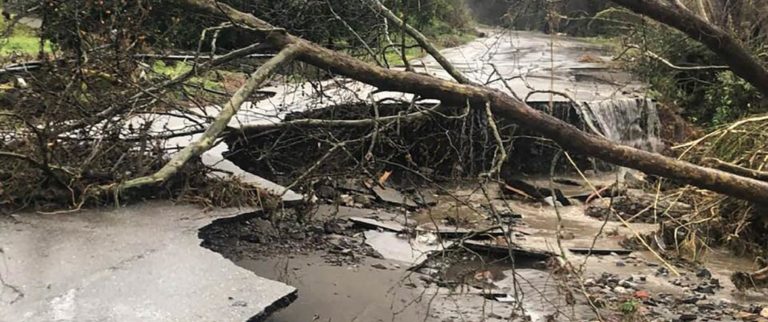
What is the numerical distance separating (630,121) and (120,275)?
9245 millimetres

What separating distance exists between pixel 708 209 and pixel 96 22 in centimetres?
542

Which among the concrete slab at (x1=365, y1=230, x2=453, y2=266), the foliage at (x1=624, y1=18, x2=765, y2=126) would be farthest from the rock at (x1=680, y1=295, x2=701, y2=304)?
the foliage at (x1=624, y1=18, x2=765, y2=126)

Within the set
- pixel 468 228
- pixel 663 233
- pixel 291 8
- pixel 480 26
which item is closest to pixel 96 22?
pixel 291 8

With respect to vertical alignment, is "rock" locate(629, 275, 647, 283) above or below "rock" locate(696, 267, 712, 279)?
above

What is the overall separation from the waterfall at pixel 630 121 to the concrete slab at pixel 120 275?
7789 mm

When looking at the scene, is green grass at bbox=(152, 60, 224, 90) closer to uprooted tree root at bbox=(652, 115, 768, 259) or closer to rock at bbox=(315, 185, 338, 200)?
rock at bbox=(315, 185, 338, 200)

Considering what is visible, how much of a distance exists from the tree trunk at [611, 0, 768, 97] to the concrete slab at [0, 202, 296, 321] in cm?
328

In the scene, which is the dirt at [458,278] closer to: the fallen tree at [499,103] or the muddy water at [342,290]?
the muddy water at [342,290]

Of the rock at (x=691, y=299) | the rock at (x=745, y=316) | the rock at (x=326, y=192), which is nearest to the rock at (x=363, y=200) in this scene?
the rock at (x=326, y=192)

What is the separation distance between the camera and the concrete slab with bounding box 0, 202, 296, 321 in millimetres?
3641

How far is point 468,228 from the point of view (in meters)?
7.15

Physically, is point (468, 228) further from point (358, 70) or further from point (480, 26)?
point (480, 26)

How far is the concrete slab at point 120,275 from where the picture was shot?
3641mm

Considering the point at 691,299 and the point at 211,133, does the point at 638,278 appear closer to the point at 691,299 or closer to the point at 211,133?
the point at 691,299
